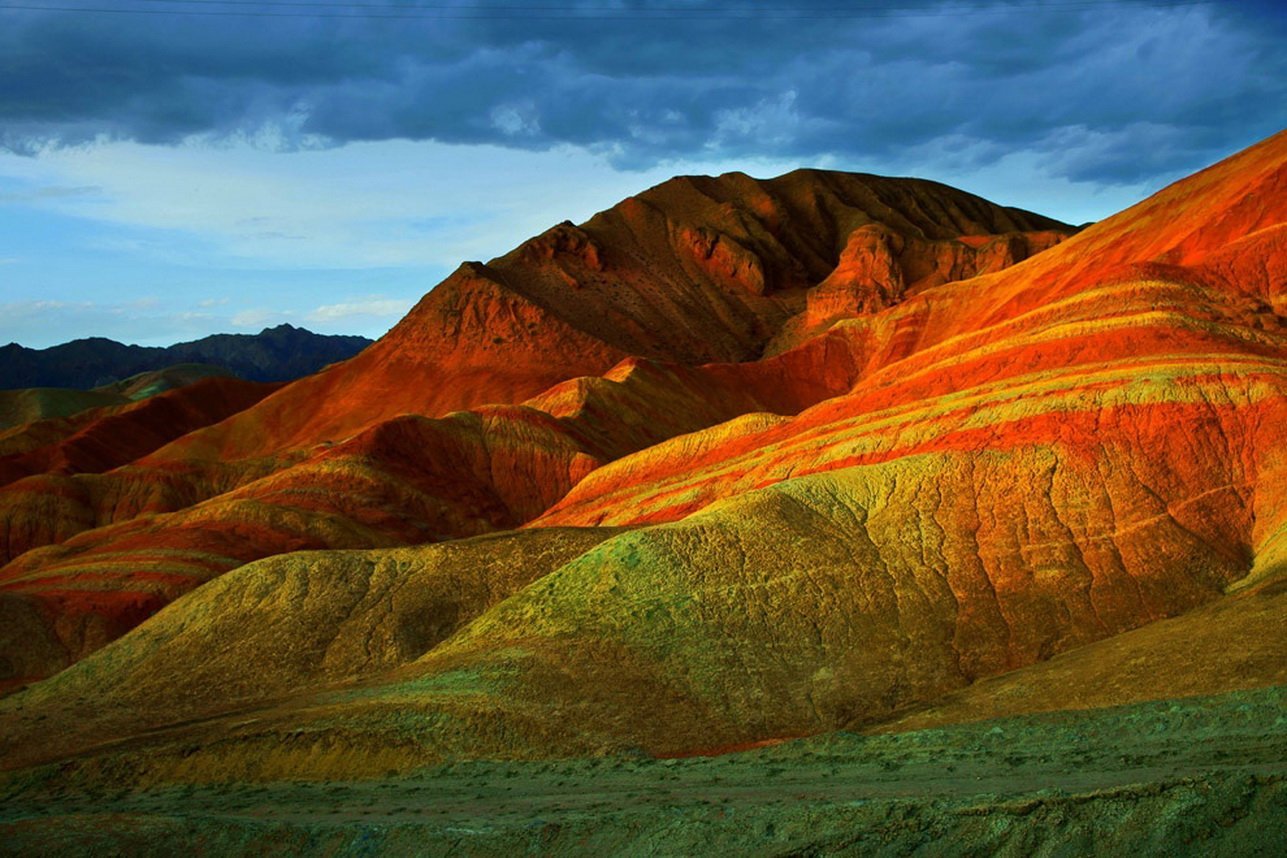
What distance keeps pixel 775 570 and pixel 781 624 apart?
88.0 inches

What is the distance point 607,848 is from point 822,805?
311 cm

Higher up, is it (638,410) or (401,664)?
(638,410)

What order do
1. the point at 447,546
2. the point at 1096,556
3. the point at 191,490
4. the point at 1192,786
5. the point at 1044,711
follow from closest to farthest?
1. the point at 1192,786
2. the point at 1044,711
3. the point at 1096,556
4. the point at 447,546
5. the point at 191,490

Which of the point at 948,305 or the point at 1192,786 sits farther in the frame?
the point at 948,305

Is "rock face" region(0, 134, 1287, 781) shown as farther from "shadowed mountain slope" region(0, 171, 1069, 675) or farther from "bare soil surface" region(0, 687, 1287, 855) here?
"bare soil surface" region(0, 687, 1287, 855)

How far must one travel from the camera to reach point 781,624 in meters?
30.9

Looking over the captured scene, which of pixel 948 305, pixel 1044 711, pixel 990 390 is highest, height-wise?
pixel 948 305

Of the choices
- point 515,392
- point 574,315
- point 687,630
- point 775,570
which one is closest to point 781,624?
point 775,570

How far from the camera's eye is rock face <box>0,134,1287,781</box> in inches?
1050

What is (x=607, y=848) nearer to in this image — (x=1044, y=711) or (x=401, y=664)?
(x=1044, y=711)

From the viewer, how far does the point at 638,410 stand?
8656cm

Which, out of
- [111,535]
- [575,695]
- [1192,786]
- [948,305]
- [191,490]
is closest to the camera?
[1192,786]

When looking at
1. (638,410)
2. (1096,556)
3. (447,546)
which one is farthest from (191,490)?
(1096,556)

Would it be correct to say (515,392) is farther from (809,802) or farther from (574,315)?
(809,802)
